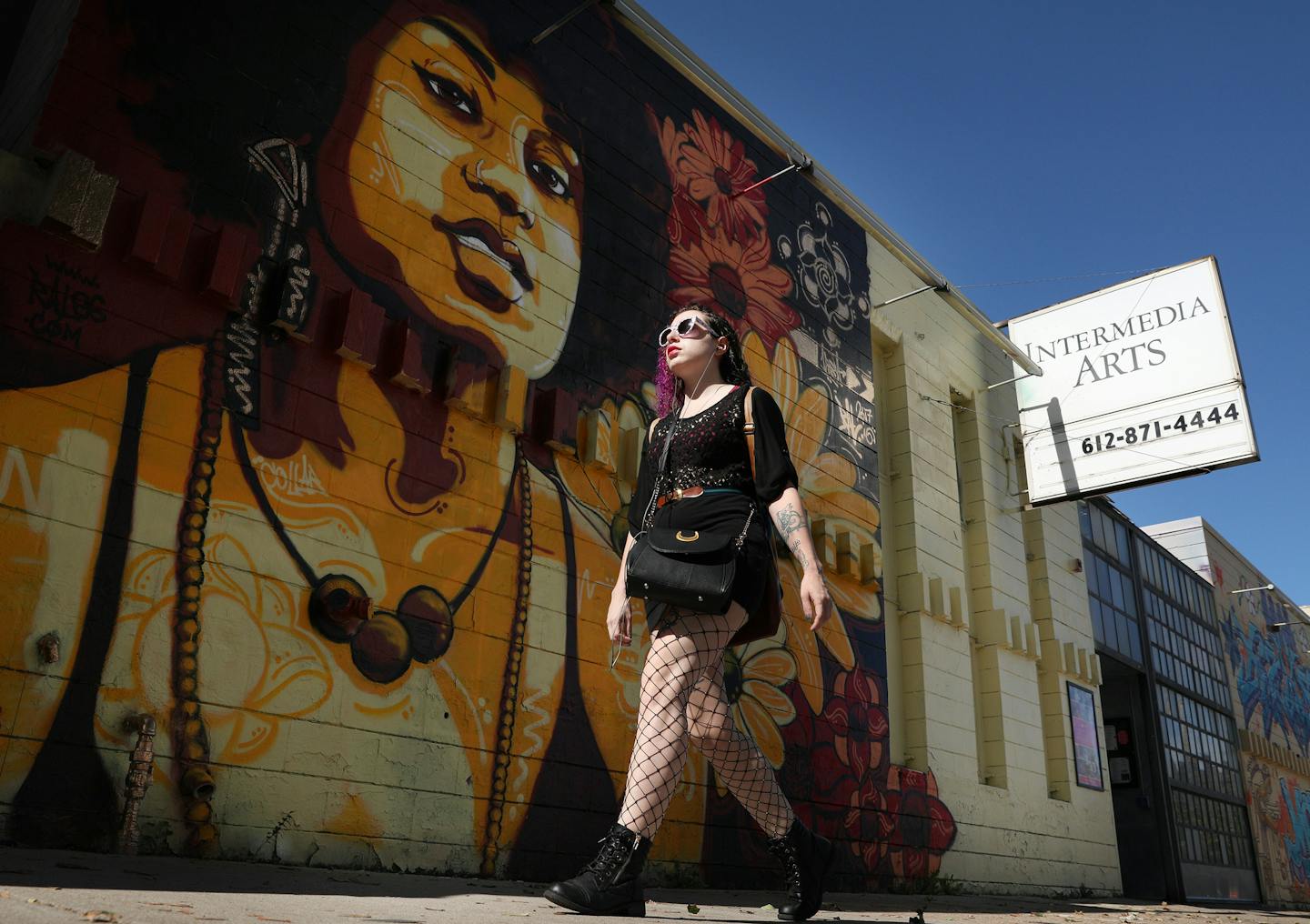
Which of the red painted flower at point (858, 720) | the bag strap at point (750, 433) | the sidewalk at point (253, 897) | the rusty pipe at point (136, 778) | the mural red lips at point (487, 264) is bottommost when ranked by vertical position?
the sidewalk at point (253, 897)

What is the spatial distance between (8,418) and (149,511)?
1.88 ft

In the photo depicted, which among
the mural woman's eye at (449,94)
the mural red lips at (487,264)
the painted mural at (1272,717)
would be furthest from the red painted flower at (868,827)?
the painted mural at (1272,717)

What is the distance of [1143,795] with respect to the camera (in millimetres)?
13664

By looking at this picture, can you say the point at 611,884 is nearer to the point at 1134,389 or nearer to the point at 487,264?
the point at 487,264

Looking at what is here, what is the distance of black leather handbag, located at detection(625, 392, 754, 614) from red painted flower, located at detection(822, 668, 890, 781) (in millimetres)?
4555

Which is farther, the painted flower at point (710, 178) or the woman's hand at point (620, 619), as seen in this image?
the painted flower at point (710, 178)

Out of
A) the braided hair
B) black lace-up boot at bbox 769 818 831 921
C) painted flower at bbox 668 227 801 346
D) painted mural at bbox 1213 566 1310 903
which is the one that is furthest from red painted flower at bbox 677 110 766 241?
painted mural at bbox 1213 566 1310 903

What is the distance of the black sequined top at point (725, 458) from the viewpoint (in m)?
3.23

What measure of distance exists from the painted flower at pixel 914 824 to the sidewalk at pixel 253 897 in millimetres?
3117

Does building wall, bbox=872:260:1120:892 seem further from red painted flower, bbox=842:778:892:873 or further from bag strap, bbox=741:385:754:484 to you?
bag strap, bbox=741:385:754:484

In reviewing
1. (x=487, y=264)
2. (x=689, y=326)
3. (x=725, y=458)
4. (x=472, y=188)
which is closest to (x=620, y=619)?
(x=725, y=458)

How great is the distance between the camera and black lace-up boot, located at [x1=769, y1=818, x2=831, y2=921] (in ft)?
10.5

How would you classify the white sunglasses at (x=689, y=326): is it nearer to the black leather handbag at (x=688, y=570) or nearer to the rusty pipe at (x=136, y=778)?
the black leather handbag at (x=688, y=570)

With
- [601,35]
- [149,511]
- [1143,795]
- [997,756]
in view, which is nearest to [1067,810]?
[997,756]
